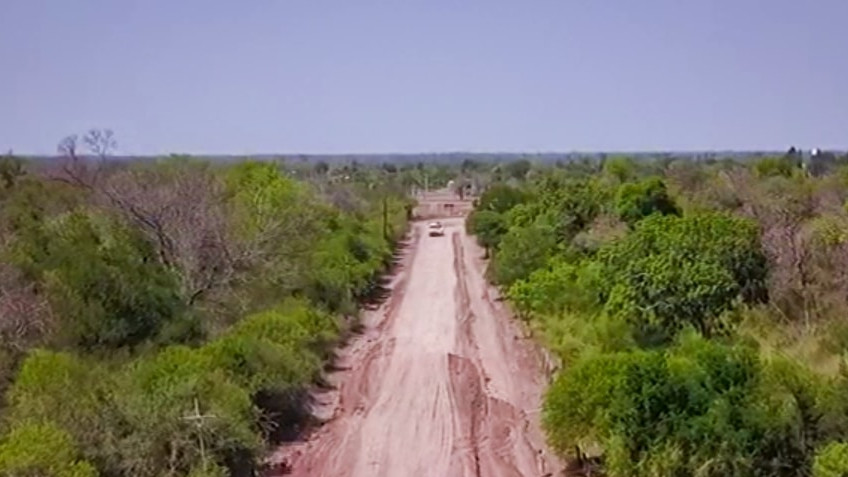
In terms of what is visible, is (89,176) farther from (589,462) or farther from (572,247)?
(589,462)

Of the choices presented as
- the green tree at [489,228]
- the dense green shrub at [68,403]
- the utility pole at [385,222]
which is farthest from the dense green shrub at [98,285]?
the utility pole at [385,222]

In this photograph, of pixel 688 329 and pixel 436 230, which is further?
pixel 436 230

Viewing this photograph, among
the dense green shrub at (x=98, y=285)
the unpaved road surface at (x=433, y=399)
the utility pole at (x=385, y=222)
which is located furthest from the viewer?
the utility pole at (x=385, y=222)

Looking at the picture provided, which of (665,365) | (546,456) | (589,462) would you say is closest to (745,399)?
(665,365)

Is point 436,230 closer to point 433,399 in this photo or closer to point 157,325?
point 433,399

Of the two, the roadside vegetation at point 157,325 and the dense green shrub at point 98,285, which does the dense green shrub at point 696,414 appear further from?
the dense green shrub at point 98,285

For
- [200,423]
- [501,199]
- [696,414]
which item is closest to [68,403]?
[200,423]
